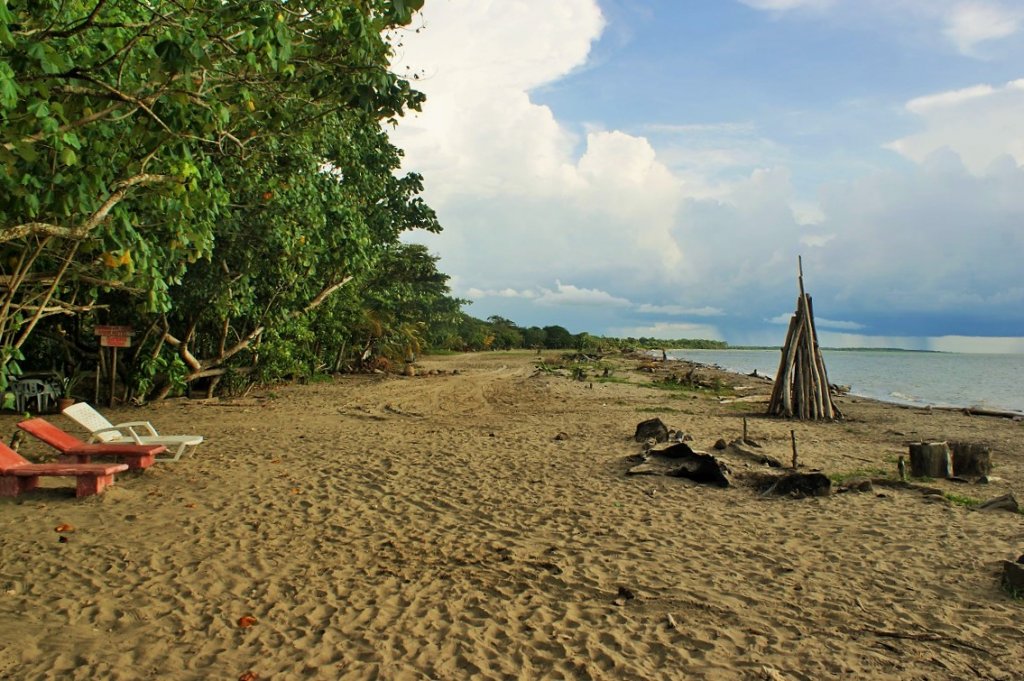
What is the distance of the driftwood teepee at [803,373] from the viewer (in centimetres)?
1490

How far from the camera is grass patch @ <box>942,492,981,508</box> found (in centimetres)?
714

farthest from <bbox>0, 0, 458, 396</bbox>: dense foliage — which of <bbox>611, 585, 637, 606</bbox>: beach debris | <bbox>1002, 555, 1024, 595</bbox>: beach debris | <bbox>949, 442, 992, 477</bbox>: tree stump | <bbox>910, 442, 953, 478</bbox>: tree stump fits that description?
<bbox>949, 442, 992, 477</bbox>: tree stump

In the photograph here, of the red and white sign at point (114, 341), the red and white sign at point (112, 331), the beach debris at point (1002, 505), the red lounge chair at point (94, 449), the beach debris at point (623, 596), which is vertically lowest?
the beach debris at point (623, 596)

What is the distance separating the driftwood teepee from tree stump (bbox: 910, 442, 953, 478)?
20.0 ft

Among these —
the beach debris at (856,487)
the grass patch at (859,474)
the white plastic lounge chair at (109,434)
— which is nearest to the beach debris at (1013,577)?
the beach debris at (856,487)

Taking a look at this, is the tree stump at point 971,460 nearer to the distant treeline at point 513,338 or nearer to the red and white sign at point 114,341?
the red and white sign at point 114,341

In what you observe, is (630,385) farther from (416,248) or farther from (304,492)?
(304,492)

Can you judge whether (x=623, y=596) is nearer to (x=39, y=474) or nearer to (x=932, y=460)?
(x=39, y=474)

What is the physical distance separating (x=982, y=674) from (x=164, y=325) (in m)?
14.1

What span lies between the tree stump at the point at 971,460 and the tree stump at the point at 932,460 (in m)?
0.29

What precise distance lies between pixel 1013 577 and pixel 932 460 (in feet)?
15.6

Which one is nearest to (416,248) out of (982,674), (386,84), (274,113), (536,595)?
(274,113)

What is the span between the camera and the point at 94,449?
7594mm

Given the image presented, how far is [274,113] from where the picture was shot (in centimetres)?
711
